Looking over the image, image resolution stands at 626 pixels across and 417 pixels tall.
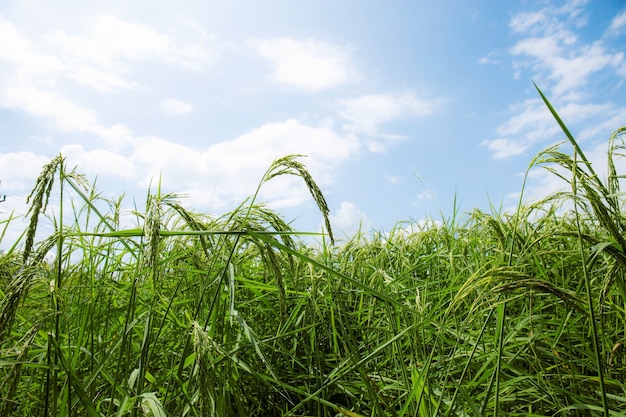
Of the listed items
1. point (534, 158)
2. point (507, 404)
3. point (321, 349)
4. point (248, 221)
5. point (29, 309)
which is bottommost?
point (507, 404)

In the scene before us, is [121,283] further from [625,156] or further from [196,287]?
[625,156]

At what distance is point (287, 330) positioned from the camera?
2.50 meters

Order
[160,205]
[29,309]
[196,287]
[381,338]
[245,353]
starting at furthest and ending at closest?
[29,309] → [381,338] → [196,287] → [245,353] → [160,205]

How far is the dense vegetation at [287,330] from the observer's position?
1.35 m

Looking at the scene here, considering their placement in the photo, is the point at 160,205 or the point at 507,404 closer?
the point at 160,205

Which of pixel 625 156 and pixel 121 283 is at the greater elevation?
pixel 625 156

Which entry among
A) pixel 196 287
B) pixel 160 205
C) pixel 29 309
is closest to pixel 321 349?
pixel 196 287

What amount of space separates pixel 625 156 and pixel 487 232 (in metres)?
1.34

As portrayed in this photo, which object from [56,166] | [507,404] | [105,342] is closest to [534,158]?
[507,404]

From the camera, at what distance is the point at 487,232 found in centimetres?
332

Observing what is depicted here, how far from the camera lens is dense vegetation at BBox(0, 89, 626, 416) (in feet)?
4.42

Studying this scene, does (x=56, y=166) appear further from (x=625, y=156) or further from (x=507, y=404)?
(x=625, y=156)

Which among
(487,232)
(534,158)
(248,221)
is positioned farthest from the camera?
(487,232)

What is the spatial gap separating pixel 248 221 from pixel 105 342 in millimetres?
1034
